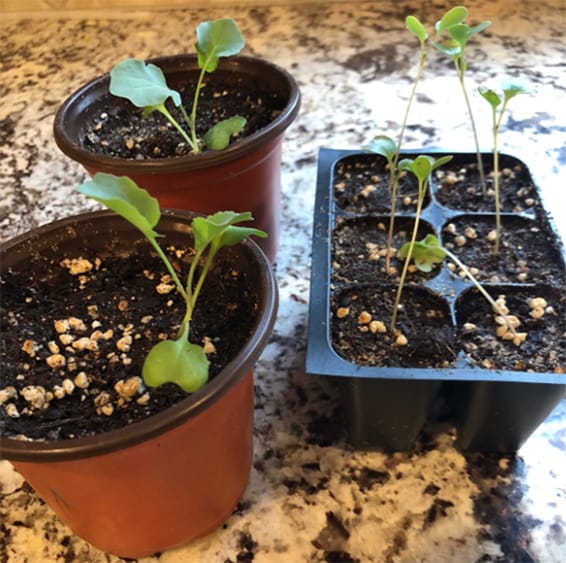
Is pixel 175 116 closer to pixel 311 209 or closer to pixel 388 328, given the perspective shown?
pixel 311 209

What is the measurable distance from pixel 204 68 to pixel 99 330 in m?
0.37

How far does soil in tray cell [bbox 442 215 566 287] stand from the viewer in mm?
674

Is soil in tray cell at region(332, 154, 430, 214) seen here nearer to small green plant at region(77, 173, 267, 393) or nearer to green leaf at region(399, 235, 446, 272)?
green leaf at region(399, 235, 446, 272)

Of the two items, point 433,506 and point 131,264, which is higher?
point 131,264

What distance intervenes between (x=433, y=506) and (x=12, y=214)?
2.50ft

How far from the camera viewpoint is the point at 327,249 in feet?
2.25

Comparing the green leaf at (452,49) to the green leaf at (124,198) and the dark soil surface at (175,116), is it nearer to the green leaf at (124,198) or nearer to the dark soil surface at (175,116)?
the dark soil surface at (175,116)

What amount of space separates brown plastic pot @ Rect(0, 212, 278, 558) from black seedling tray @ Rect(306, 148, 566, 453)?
0.33 feet

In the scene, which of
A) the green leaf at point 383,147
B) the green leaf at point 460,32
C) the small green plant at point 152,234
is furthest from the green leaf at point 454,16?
the small green plant at point 152,234

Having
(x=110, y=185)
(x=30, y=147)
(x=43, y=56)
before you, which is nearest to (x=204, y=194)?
(x=110, y=185)

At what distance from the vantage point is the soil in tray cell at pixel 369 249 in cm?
69

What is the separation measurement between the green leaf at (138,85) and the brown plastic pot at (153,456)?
12cm

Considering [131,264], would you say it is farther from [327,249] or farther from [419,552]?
[419,552]

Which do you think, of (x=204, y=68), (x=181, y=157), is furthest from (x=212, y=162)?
(x=204, y=68)
